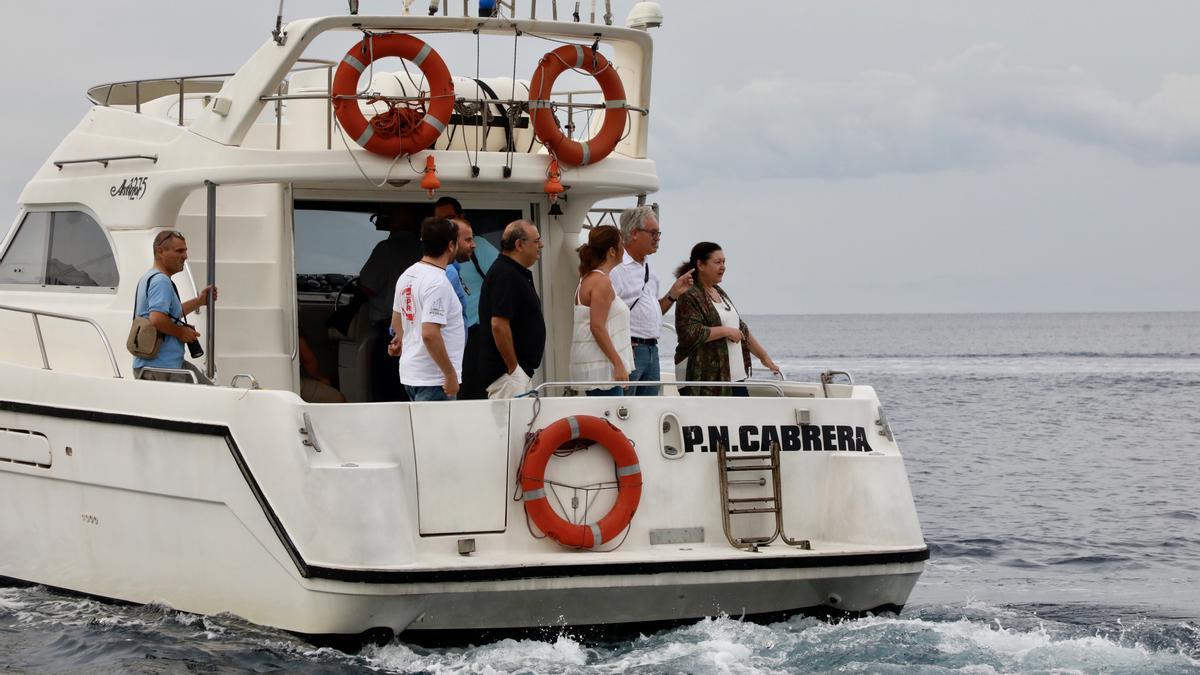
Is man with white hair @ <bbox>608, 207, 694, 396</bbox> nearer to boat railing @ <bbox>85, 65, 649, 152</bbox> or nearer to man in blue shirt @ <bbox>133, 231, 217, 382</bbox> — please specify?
boat railing @ <bbox>85, 65, 649, 152</bbox>

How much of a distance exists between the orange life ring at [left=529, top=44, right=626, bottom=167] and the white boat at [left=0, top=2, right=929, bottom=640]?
0.06 meters

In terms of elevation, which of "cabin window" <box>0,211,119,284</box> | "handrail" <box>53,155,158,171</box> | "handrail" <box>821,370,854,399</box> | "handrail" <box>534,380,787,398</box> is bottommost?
"handrail" <box>821,370,854,399</box>

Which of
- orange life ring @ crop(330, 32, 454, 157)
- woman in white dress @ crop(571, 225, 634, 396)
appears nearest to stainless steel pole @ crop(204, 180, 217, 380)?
orange life ring @ crop(330, 32, 454, 157)

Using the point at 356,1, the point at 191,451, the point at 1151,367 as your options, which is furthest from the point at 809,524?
the point at 1151,367

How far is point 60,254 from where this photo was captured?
30.6 feet

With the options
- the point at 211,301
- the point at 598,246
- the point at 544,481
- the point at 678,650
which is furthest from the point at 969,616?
the point at 211,301

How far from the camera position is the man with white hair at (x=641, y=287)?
27.7 feet

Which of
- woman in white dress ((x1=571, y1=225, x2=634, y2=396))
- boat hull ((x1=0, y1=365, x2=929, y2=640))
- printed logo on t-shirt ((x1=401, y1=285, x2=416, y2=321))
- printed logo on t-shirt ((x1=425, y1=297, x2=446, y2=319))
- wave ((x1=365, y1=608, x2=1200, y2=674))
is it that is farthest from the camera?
woman in white dress ((x1=571, y1=225, x2=634, y2=396))

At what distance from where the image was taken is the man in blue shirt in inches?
301

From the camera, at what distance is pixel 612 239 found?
7.77 m

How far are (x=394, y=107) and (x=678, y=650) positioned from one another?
124 inches

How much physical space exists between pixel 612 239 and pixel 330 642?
244 cm

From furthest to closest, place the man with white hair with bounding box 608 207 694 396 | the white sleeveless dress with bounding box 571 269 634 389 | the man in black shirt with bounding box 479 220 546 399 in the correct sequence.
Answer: the man with white hair with bounding box 608 207 694 396, the white sleeveless dress with bounding box 571 269 634 389, the man in black shirt with bounding box 479 220 546 399

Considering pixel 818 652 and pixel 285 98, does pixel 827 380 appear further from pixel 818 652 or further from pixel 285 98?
pixel 285 98
